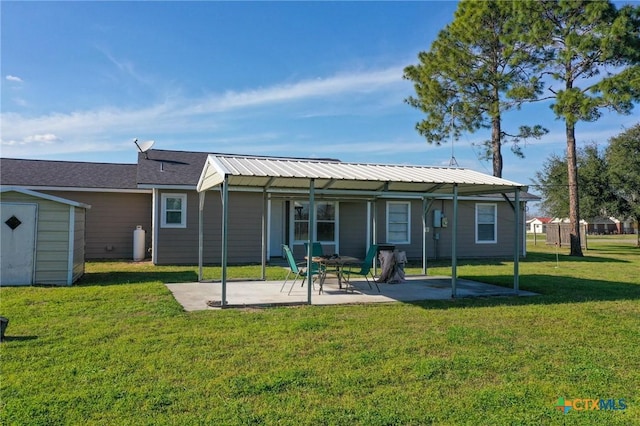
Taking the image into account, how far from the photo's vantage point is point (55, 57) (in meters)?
9.88

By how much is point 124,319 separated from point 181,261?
7608mm

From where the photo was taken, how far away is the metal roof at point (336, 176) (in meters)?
7.03

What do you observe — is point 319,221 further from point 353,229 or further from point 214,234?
point 214,234

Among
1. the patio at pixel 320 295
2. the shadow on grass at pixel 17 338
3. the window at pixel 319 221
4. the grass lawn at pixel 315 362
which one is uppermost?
the window at pixel 319 221

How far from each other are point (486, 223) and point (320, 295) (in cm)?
1072

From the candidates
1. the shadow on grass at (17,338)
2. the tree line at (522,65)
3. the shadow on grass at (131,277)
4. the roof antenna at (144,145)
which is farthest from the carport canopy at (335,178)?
the tree line at (522,65)

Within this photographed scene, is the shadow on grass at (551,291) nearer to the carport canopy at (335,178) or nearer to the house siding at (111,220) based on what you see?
the carport canopy at (335,178)

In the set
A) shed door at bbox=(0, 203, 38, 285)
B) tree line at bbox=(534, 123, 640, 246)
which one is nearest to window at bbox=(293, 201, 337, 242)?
shed door at bbox=(0, 203, 38, 285)

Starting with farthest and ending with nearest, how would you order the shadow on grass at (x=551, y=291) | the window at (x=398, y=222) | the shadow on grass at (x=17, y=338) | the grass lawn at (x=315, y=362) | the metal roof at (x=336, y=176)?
the window at (x=398, y=222)
the shadow on grass at (x=551, y=291)
the metal roof at (x=336, y=176)
the shadow on grass at (x=17, y=338)
the grass lawn at (x=315, y=362)

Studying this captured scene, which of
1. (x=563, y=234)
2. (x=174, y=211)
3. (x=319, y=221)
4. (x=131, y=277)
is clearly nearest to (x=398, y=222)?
(x=319, y=221)

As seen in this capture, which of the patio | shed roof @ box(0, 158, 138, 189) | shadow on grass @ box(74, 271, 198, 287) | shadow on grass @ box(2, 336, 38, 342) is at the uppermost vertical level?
shed roof @ box(0, 158, 138, 189)

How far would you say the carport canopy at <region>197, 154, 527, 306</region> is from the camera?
22.5 ft

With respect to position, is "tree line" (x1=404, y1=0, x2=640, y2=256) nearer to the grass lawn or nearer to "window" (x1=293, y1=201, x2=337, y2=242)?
"window" (x1=293, y1=201, x2=337, y2=242)

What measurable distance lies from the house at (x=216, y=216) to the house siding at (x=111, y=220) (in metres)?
0.03
